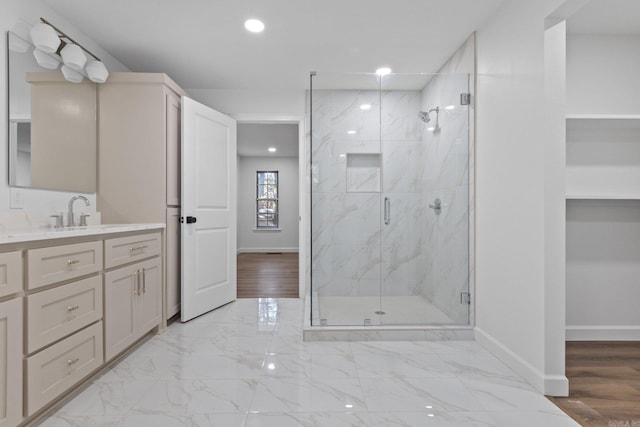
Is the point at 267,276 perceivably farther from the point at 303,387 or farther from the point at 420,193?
the point at 303,387

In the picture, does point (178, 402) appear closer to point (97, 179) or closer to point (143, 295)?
point (143, 295)

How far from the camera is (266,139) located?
259 inches

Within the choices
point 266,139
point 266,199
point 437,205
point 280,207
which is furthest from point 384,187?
point 266,199

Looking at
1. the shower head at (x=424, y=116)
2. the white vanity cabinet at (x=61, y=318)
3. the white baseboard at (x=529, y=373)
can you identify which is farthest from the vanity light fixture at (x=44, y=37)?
the white baseboard at (x=529, y=373)

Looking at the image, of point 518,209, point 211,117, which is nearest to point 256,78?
point 211,117

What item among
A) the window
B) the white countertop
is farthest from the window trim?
the white countertop

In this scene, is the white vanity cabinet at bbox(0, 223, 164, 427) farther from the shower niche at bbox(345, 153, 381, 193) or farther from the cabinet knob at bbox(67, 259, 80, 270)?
the shower niche at bbox(345, 153, 381, 193)

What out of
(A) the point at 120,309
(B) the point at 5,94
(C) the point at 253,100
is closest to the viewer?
(B) the point at 5,94

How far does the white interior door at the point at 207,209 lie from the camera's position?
9.78 ft

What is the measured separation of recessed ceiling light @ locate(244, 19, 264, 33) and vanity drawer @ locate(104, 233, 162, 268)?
173 cm

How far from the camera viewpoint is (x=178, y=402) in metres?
1.70

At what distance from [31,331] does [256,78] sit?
2893 mm

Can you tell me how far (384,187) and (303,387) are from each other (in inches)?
69.2

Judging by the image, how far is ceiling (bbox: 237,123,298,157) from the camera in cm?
578
